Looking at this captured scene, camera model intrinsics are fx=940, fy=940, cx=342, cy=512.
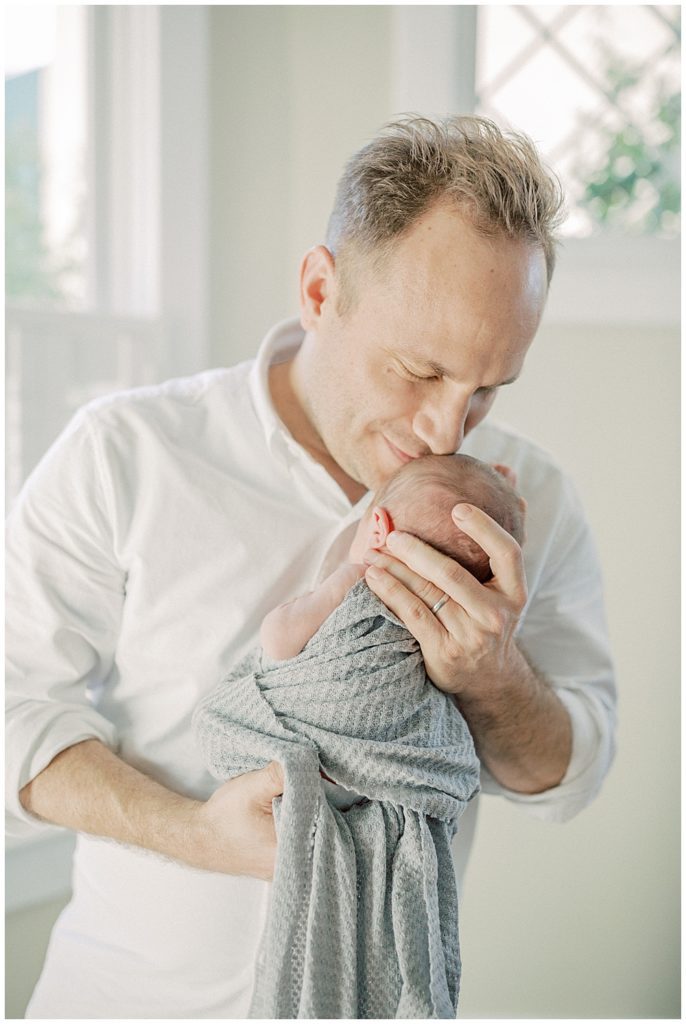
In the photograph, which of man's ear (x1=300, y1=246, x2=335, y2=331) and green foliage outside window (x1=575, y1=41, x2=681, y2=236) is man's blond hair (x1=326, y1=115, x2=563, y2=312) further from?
green foliage outside window (x1=575, y1=41, x2=681, y2=236)

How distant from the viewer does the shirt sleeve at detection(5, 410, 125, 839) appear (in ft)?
4.05

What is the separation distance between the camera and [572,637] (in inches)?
58.5

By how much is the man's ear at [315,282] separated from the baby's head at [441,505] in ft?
0.91

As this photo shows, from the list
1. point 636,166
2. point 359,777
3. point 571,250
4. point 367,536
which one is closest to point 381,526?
point 367,536

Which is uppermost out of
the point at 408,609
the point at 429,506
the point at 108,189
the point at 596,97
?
the point at 596,97

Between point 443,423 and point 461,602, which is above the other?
→ point 443,423

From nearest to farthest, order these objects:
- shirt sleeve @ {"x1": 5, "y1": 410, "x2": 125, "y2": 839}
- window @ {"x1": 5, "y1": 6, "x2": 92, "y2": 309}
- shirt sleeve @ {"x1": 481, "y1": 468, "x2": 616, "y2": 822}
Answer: shirt sleeve @ {"x1": 5, "y1": 410, "x2": 125, "y2": 839}, shirt sleeve @ {"x1": 481, "y1": 468, "x2": 616, "y2": 822}, window @ {"x1": 5, "y1": 6, "x2": 92, "y2": 309}

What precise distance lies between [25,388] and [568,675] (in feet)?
3.84

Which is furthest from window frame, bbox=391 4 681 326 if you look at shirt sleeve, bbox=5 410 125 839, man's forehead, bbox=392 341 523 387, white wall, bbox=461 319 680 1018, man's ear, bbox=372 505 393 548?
shirt sleeve, bbox=5 410 125 839

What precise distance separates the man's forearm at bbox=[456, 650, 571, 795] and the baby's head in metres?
0.17

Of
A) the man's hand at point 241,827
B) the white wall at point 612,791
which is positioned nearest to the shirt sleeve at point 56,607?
the man's hand at point 241,827

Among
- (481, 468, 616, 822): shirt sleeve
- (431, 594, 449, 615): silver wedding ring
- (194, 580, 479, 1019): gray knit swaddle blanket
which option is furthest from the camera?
(481, 468, 616, 822): shirt sleeve

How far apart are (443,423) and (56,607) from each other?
573 mm

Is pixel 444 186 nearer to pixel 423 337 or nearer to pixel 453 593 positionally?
pixel 423 337
